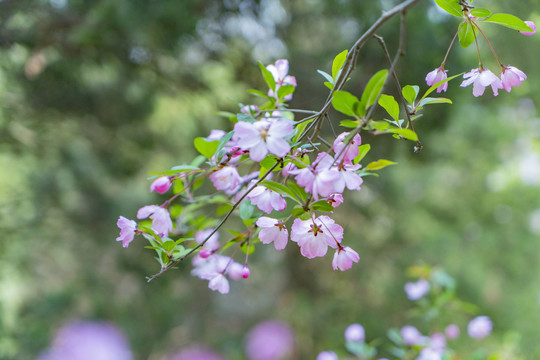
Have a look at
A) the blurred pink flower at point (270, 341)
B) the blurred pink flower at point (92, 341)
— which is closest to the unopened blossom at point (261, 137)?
the blurred pink flower at point (92, 341)

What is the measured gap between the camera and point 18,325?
135 cm

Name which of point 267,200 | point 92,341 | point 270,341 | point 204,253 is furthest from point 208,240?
point 270,341

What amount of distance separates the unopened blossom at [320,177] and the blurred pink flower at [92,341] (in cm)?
163

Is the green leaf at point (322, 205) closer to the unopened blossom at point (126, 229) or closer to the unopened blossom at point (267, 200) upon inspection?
the unopened blossom at point (267, 200)

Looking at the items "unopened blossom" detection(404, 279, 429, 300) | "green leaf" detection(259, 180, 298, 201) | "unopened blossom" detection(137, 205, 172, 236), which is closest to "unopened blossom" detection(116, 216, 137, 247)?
"unopened blossom" detection(137, 205, 172, 236)

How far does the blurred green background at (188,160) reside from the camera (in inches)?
47.4

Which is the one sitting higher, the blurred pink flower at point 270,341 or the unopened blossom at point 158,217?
the unopened blossom at point 158,217

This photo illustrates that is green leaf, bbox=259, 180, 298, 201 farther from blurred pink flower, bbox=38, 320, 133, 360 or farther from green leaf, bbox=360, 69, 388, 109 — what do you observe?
blurred pink flower, bbox=38, 320, 133, 360

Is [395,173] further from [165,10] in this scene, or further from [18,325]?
[18,325]

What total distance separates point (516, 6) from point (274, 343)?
2.00 metres

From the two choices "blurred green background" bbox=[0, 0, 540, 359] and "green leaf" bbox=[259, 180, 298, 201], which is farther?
"blurred green background" bbox=[0, 0, 540, 359]

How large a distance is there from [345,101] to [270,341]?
2.31m

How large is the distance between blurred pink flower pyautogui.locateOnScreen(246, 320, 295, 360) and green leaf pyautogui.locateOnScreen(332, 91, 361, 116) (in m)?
1.93

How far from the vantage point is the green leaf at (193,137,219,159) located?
12.1 inches
